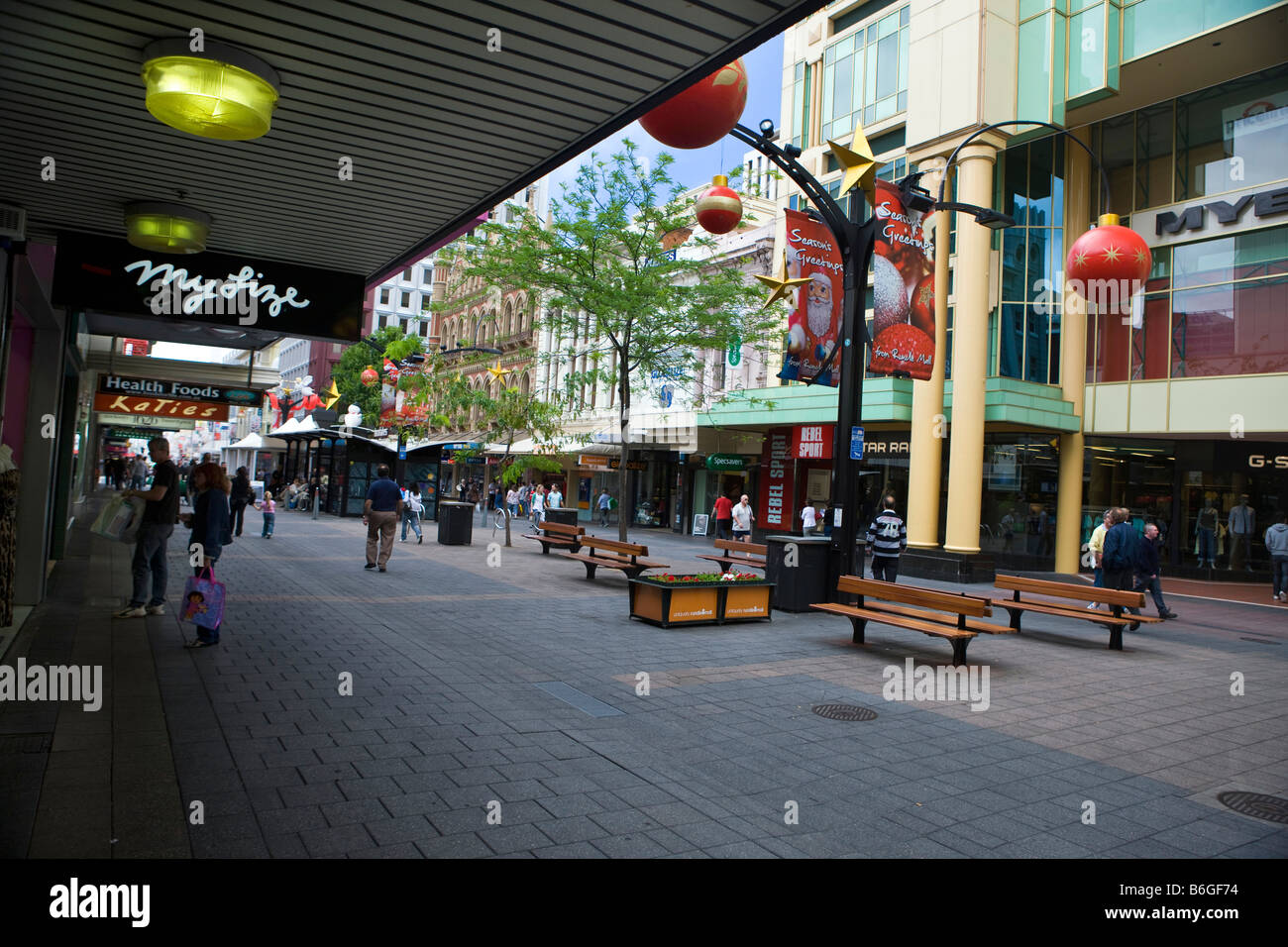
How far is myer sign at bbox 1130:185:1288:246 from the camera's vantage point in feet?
63.2

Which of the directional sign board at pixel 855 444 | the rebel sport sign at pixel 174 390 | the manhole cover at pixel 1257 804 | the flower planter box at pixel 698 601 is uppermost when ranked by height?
the rebel sport sign at pixel 174 390

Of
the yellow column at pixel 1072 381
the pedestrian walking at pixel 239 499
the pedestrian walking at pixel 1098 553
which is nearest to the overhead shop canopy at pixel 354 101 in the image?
the pedestrian walking at pixel 1098 553

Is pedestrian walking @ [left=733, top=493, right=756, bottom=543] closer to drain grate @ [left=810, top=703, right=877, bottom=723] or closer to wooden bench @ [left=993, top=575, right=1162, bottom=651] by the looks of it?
wooden bench @ [left=993, top=575, right=1162, bottom=651]

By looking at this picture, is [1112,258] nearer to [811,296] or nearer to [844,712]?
[811,296]

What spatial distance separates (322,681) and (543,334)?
132 ft

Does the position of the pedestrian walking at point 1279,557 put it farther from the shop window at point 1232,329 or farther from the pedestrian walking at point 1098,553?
the pedestrian walking at point 1098,553

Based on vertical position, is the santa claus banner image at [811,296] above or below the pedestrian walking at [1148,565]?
above

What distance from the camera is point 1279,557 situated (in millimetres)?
18438

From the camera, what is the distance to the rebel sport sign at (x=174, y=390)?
529 inches

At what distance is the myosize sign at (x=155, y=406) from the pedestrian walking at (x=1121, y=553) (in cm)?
1423

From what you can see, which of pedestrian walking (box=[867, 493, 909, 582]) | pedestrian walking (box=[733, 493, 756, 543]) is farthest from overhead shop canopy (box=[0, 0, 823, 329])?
pedestrian walking (box=[733, 493, 756, 543])

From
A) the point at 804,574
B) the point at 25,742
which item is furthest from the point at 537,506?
the point at 25,742

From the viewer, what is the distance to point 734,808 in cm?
448

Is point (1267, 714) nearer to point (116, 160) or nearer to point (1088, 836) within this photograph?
point (1088, 836)
